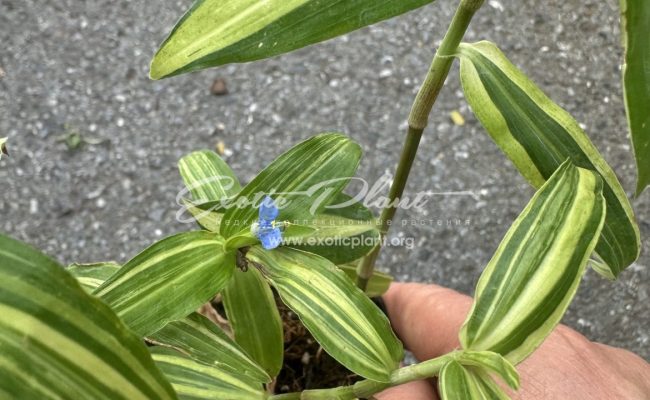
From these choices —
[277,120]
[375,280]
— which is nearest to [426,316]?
[375,280]

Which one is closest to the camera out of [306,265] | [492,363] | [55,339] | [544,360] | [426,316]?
[55,339]

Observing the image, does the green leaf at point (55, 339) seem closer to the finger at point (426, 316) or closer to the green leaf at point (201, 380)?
the green leaf at point (201, 380)

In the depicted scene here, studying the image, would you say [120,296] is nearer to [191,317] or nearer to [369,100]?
[191,317]

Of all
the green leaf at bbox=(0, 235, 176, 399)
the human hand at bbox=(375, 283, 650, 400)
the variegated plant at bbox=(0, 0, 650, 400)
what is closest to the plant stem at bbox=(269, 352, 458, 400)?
the variegated plant at bbox=(0, 0, 650, 400)

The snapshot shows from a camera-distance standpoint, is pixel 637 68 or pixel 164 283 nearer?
pixel 637 68

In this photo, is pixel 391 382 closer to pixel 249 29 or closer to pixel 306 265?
pixel 306 265

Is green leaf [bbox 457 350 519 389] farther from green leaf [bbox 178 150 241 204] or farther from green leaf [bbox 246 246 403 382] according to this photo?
green leaf [bbox 178 150 241 204]
